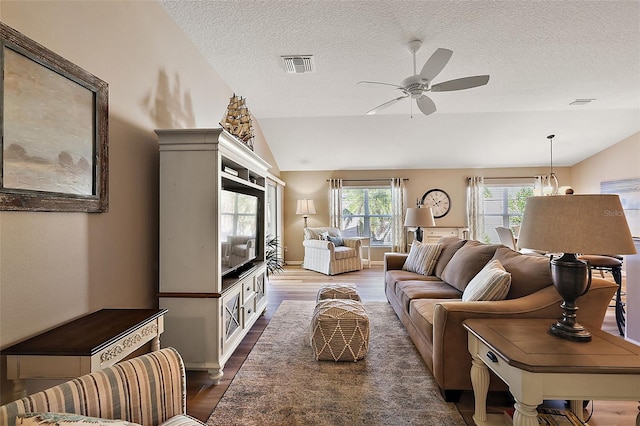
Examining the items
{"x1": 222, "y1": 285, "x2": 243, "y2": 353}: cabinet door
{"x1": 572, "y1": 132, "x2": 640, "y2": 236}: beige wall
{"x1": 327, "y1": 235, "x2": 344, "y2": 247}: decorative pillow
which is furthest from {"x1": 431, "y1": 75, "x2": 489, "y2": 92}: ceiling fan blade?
{"x1": 572, "y1": 132, "x2": 640, "y2": 236}: beige wall

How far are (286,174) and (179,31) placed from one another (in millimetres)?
4912

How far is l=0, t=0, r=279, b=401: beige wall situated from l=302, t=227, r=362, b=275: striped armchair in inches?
148

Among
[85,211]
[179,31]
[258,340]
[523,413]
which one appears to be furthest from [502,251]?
[179,31]

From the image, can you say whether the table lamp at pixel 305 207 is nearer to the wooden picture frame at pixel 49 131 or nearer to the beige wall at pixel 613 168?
the wooden picture frame at pixel 49 131

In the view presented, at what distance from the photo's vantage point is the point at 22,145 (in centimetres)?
130

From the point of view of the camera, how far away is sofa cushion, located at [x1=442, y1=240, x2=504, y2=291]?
275cm

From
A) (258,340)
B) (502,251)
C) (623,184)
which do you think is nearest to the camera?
(502,251)

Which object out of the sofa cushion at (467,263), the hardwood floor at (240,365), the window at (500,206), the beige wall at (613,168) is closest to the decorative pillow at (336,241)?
the hardwood floor at (240,365)

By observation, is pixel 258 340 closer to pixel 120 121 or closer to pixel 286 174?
pixel 120 121

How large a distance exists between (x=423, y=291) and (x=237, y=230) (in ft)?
6.11

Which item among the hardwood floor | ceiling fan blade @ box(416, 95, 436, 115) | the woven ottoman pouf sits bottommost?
the hardwood floor

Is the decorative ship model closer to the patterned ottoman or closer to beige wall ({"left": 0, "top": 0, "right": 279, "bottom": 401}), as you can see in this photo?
beige wall ({"left": 0, "top": 0, "right": 279, "bottom": 401})

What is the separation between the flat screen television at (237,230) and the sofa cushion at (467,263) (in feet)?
6.93

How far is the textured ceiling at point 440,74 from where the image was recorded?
2438 mm
